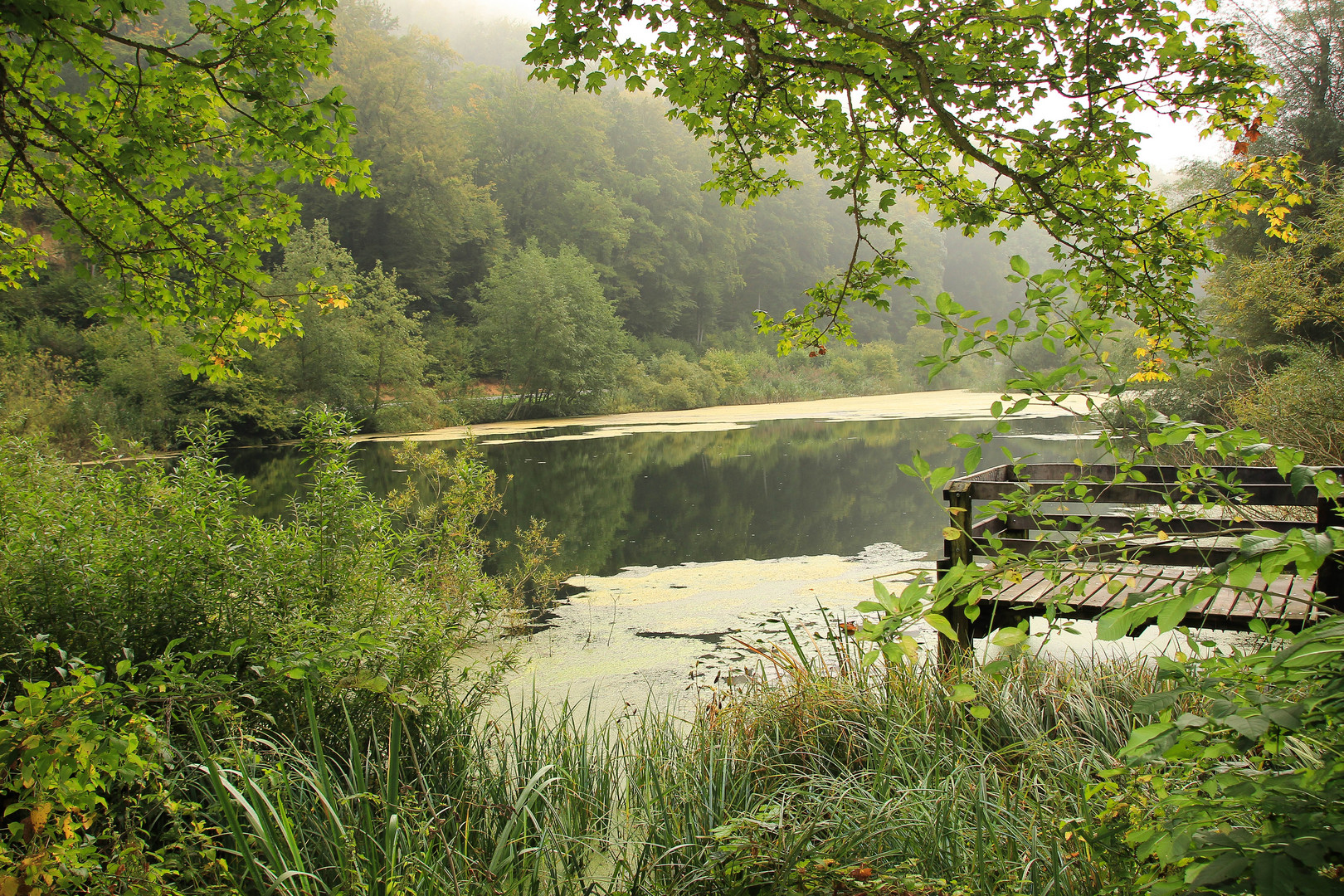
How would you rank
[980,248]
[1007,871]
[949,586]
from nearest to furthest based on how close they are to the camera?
[949,586] → [1007,871] → [980,248]

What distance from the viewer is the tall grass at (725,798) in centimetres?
173

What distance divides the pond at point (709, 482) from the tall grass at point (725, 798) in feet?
8.30

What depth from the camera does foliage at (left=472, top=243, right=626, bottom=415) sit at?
2433 cm

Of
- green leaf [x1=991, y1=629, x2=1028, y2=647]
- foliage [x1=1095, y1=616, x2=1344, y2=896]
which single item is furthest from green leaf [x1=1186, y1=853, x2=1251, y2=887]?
green leaf [x1=991, y1=629, x2=1028, y2=647]

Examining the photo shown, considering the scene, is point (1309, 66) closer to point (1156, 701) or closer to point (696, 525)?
point (696, 525)

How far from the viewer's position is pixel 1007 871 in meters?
1.74

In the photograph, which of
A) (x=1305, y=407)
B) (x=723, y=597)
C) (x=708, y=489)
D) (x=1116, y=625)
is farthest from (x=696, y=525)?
(x=1116, y=625)

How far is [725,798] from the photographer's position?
228 centimetres

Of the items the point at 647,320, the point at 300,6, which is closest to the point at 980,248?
the point at 647,320

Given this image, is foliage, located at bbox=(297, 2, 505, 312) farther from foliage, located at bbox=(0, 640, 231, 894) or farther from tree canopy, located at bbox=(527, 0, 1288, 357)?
foliage, located at bbox=(0, 640, 231, 894)

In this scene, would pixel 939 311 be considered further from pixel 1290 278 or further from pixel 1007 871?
pixel 1290 278

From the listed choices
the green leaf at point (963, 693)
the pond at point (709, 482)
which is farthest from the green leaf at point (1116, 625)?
the pond at point (709, 482)

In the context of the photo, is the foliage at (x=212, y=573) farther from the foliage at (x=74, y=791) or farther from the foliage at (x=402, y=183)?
the foliage at (x=402, y=183)

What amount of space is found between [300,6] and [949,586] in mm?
2972
